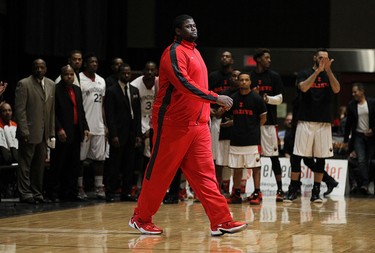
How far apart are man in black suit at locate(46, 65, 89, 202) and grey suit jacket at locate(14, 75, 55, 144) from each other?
0.16 m

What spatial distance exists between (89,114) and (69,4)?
3.69 meters

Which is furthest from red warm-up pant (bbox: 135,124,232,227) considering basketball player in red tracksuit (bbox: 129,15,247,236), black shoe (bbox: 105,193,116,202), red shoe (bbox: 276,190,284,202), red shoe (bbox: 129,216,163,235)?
red shoe (bbox: 276,190,284,202)

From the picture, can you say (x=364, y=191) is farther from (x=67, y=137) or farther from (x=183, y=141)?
(x=183, y=141)

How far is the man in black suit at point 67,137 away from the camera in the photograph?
11508 millimetres

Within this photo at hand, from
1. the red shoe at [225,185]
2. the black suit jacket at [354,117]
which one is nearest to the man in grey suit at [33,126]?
the red shoe at [225,185]

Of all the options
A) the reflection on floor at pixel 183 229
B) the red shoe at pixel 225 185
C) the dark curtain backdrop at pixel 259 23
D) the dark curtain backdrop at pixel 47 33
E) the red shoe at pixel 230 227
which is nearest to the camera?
the reflection on floor at pixel 183 229

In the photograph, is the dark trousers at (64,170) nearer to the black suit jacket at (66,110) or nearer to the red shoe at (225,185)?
the black suit jacket at (66,110)

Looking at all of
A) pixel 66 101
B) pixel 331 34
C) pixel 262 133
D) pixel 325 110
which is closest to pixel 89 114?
pixel 66 101

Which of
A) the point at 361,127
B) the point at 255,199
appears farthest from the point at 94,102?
the point at 361,127

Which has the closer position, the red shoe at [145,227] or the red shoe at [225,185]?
the red shoe at [145,227]

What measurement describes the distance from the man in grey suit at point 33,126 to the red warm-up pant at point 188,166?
13.0ft

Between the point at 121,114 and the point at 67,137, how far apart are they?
826 millimetres

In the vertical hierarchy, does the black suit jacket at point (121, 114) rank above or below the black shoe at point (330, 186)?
above

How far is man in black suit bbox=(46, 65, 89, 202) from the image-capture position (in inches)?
453
